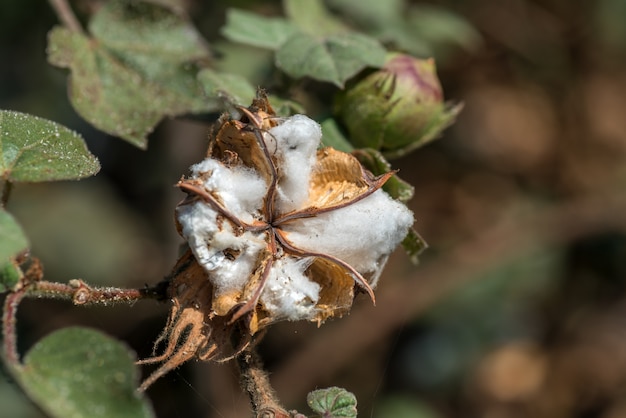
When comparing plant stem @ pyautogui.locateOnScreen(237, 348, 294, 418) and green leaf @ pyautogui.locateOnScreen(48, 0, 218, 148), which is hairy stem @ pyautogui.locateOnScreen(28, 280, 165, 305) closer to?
plant stem @ pyautogui.locateOnScreen(237, 348, 294, 418)

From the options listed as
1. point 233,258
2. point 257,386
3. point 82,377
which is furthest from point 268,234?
point 82,377

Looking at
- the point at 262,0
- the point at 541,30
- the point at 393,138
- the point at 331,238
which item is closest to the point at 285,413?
the point at 331,238

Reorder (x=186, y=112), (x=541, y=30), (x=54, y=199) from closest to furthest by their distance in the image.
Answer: (x=186, y=112) < (x=54, y=199) < (x=541, y=30)

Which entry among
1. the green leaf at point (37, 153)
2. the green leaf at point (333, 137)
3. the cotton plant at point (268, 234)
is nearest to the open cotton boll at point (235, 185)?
the cotton plant at point (268, 234)

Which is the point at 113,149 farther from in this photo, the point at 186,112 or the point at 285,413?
the point at 285,413

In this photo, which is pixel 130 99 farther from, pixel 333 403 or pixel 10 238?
pixel 333 403

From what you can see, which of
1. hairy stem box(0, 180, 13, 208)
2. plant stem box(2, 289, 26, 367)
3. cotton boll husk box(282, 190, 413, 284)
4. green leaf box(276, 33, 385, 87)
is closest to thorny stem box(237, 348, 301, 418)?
cotton boll husk box(282, 190, 413, 284)
